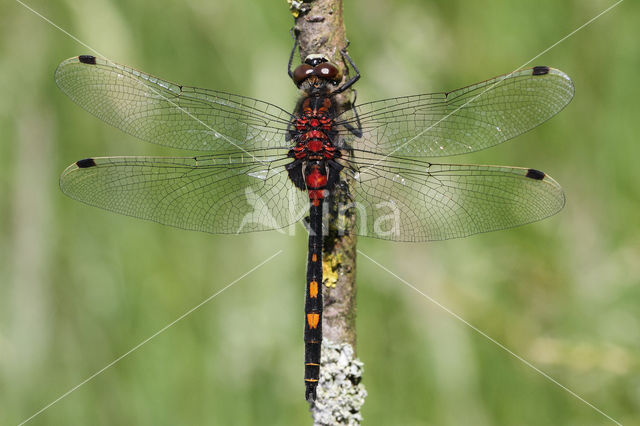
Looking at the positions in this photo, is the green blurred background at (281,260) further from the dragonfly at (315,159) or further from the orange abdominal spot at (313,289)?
the orange abdominal spot at (313,289)

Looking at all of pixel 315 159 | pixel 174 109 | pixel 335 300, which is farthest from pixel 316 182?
pixel 174 109

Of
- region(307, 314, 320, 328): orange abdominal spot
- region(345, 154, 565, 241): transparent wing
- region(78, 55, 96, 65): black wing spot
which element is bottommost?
region(307, 314, 320, 328): orange abdominal spot

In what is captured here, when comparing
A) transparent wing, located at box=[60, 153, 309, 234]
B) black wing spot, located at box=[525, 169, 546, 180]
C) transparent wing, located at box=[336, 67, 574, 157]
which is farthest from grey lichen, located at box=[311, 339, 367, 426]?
black wing spot, located at box=[525, 169, 546, 180]

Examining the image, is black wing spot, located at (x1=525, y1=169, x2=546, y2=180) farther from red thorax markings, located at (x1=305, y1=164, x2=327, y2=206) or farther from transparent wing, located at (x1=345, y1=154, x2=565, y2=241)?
red thorax markings, located at (x1=305, y1=164, x2=327, y2=206)

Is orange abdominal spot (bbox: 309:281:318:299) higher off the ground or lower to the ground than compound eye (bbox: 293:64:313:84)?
lower

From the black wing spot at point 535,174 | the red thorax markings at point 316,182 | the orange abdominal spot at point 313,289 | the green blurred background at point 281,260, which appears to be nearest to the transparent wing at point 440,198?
the black wing spot at point 535,174

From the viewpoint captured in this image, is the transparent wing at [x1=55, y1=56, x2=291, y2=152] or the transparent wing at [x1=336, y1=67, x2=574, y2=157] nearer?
the transparent wing at [x1=336, y1=67, x2=574, y2=157]
